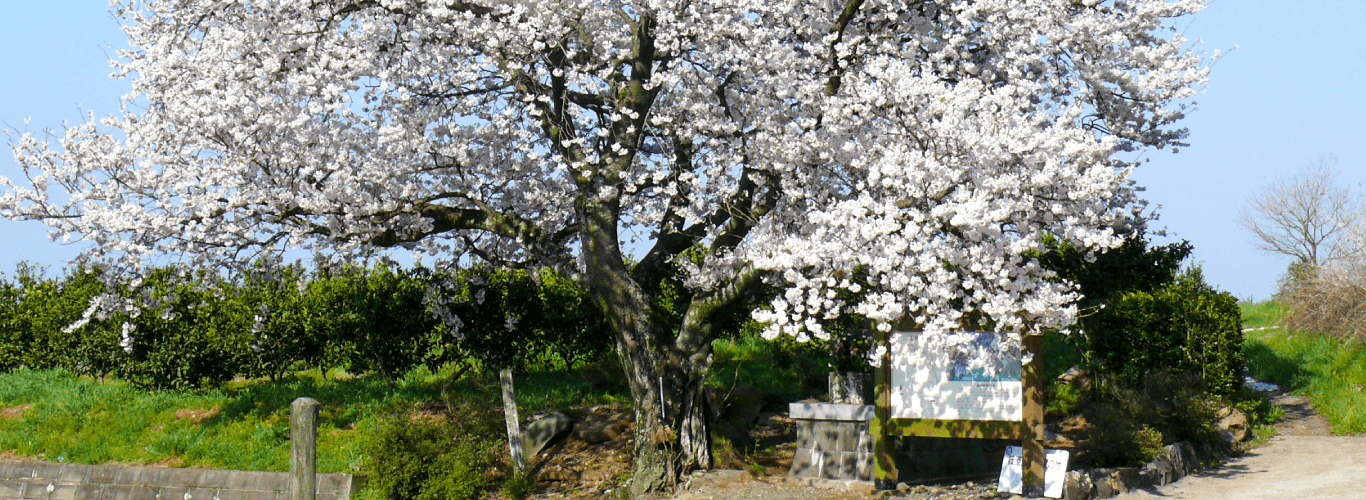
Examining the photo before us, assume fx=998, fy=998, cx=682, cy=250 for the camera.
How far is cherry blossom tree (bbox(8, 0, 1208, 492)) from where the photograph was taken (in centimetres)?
1003

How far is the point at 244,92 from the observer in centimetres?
1125

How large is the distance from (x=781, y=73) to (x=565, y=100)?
281 centimetres

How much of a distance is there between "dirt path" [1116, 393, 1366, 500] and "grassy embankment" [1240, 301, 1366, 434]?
1.24 ft

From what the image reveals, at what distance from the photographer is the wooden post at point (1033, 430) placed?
1015 centimetres

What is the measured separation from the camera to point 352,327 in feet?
53.6

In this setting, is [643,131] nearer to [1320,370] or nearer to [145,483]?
[145,483]

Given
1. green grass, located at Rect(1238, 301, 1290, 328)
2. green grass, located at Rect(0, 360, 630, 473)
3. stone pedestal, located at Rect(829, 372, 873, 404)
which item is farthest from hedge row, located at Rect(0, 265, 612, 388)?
green grass, located at Rect(1238, 301, 1290, 328)

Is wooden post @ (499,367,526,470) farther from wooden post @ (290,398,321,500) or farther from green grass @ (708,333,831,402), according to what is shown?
green grass @ (708,333,831,402)

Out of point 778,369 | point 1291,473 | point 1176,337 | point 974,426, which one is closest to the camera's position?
point 974,426

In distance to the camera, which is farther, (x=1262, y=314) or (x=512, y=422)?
(x=1262, y=314)

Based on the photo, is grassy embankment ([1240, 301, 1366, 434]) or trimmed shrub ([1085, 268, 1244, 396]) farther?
grassy embankment ([1240, 301, 1366, 434])

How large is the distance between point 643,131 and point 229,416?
783cm

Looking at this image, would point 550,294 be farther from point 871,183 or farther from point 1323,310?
point 1323,310

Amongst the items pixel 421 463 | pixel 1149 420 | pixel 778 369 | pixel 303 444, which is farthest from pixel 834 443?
pixel 303 444
